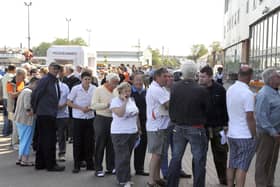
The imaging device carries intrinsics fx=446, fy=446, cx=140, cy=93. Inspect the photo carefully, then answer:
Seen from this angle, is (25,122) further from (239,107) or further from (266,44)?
(266,44)

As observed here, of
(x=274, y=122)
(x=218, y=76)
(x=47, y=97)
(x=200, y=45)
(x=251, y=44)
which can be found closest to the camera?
(x=274, y=122)

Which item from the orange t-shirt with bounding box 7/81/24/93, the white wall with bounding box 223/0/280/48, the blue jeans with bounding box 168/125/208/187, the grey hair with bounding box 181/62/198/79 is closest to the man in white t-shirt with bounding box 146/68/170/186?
the blue jeans with bounding box 168/125/208/187

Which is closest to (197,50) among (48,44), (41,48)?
(48,44)

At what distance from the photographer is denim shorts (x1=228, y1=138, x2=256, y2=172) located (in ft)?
19.7

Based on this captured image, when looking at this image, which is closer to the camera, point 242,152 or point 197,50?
point 242,152

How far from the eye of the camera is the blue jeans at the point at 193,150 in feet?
19.9

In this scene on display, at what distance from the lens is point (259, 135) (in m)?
6.77

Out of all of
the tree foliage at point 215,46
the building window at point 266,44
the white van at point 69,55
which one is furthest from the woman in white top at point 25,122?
the tree foliage at point 215,46

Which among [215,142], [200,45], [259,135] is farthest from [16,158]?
[200,45]

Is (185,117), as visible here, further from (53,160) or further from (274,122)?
(53,160)

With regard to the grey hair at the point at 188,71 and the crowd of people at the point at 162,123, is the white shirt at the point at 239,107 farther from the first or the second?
the grey hair at the point at 188,71

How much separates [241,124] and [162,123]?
1.28 m

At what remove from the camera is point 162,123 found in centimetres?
676

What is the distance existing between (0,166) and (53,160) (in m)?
1.14
